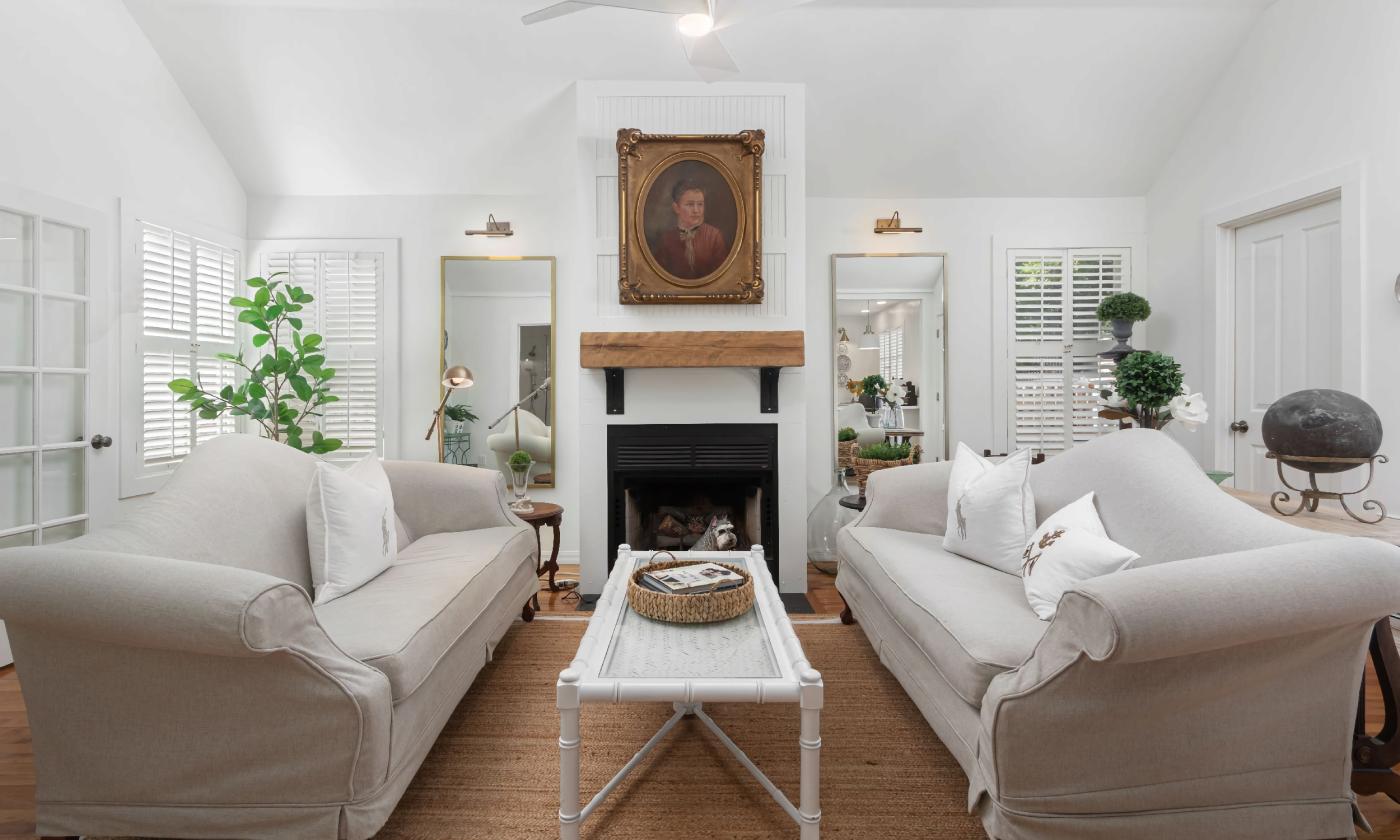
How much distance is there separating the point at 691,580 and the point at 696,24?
1.65 meters

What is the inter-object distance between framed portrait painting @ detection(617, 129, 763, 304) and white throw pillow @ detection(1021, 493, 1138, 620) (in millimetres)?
Result: 1895

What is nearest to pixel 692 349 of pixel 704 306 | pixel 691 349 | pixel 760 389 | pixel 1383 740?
pixel 691 349

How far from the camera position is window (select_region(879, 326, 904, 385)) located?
4137 mm

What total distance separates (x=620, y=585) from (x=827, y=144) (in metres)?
2.92

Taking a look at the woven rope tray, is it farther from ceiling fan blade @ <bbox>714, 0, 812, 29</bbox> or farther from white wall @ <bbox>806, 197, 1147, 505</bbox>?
white wall @ <bbox>806, 197, 1147, 505</bbox>

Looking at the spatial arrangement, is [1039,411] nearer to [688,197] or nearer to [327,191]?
[688,197]

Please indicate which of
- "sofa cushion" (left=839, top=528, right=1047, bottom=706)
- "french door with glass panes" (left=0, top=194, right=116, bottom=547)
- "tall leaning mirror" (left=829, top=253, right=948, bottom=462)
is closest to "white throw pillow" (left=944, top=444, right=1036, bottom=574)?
"sofa cushion" (left=839, top=528, right=1047, bottom=706)

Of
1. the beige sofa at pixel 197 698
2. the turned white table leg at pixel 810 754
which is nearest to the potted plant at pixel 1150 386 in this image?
the turned white table leg at pixel 810 754

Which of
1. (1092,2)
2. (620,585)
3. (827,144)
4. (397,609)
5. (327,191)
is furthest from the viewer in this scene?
(327,191)

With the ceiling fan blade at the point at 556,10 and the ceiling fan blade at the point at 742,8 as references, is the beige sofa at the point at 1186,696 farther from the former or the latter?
the ceiling fan blade at the point at 556,10

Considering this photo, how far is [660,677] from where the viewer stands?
148 cm

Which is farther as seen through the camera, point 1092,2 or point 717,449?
point 717,449

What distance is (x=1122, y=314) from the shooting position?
149 inches

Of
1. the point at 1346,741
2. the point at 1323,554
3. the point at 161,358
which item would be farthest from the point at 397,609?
the point at 161,358
